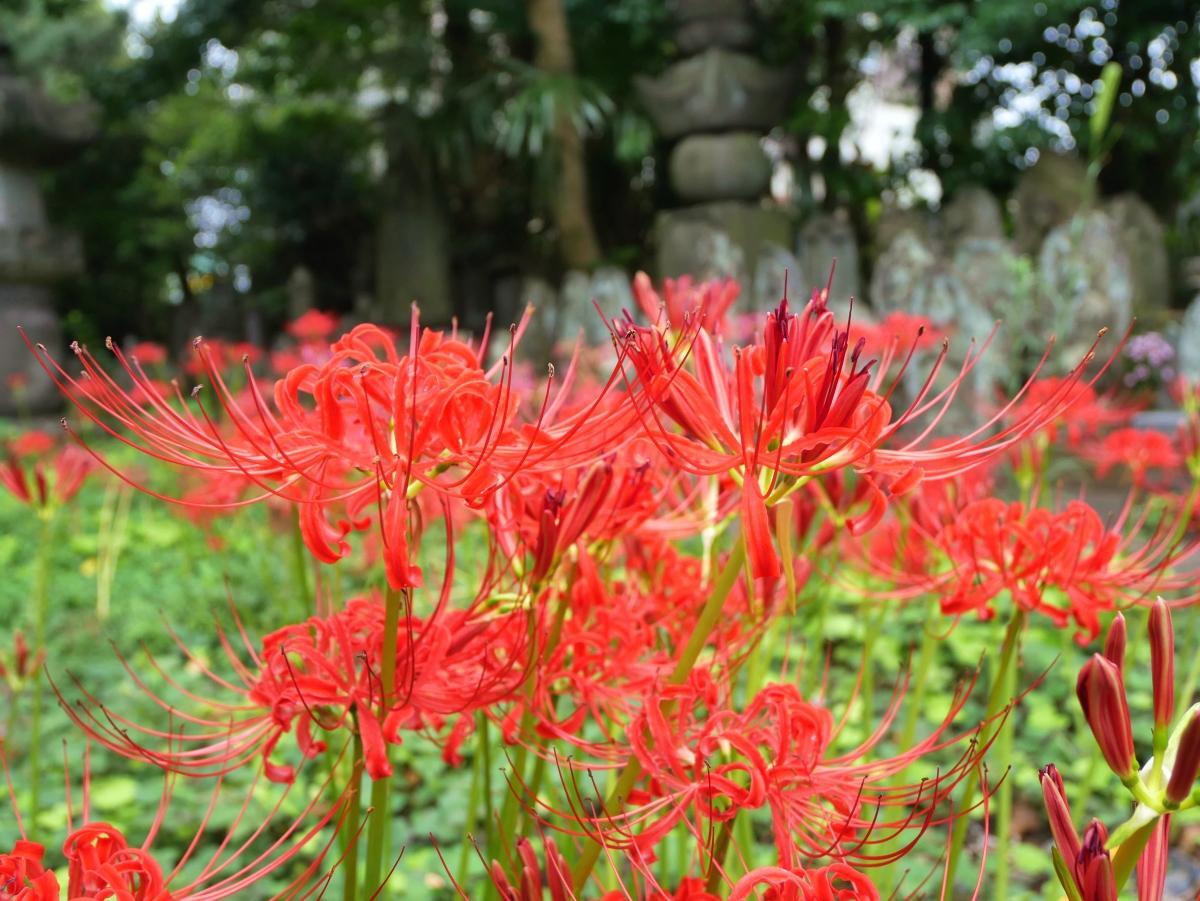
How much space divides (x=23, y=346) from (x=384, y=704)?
8332 mm

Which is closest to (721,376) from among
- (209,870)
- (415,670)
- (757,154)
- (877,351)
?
(415,670)

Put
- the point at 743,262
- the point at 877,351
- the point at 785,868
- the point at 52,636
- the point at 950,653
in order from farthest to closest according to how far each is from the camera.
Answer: the point at 743,262
the point at 52,636
the point at 950,653
the point at 877,351
the point at 785,868

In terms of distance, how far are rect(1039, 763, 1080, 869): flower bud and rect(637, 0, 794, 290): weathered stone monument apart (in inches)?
284

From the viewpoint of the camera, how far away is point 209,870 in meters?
0.71

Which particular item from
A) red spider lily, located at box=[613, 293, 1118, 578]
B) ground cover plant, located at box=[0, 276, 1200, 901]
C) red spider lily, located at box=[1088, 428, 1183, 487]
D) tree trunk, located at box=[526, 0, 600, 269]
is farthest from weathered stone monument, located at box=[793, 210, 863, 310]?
red spider lily, located at box=[613, 293, 1118, 578]

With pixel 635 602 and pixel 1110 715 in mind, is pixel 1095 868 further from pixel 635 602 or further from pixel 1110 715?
pixel 635 602

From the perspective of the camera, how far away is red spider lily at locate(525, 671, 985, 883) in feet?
2.09

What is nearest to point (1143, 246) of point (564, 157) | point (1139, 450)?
point (564, 157)

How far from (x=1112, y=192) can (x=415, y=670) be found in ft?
29.4

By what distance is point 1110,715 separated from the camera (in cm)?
53

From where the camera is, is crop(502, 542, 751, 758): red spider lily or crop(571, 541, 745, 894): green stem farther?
crop(502, 542, 751, 758): red spider lily

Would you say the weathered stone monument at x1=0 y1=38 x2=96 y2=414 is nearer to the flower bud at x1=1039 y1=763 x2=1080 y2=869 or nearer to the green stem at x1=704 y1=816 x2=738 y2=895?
the green stem at x1=704 y1=816 x2=738 y2=895

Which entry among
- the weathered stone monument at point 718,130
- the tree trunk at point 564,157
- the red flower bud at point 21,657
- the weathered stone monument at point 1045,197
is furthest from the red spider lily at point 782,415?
the tree trunk at point 564,157

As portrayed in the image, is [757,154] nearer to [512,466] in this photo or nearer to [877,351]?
[877,351]
